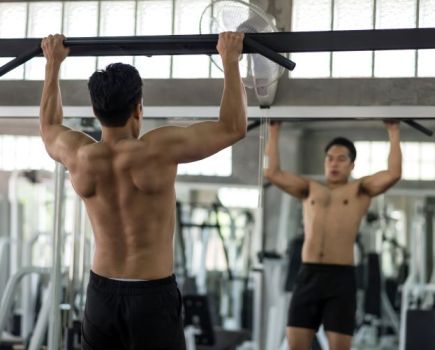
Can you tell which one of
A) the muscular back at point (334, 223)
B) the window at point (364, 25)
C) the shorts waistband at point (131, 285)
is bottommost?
the shorts waistband at point (131, 285)

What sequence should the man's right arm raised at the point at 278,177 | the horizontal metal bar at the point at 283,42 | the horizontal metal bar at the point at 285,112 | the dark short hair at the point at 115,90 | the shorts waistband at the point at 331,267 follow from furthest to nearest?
the man's right arm raised at the point at 278,177 < the shorts waistband at the point at 331,267 < the horizontal metal bar at the point at 285,112 < the horizontal metal bar at the point at 283,42 < the dark short hair at the point at 115,90

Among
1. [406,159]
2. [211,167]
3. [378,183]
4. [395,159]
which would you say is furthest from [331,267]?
[211,167]

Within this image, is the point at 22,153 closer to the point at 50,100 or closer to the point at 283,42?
the point at 50,100

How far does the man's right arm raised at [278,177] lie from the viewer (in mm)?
4355

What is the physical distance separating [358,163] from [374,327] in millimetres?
1683

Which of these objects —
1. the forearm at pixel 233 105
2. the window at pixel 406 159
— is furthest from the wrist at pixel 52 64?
the window at pixel 406 159

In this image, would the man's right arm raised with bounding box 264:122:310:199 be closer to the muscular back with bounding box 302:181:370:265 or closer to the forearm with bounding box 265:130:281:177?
the forearm with bounding box 265:130:281:177

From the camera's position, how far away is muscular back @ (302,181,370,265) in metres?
4.29

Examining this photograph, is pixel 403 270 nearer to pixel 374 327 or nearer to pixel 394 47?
pixel 374 327

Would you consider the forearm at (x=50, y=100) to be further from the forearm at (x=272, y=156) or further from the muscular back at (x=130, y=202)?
the forearm at (x=272, y=156)

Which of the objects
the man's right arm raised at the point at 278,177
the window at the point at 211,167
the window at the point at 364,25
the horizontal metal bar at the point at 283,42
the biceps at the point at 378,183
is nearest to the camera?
the horizontal metal bar at the point at 283,42

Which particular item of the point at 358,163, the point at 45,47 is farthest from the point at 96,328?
the point at 358,163

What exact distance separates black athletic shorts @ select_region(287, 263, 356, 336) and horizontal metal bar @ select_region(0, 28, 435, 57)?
2.05 meters

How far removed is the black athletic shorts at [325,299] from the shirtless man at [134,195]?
6.15 feet
